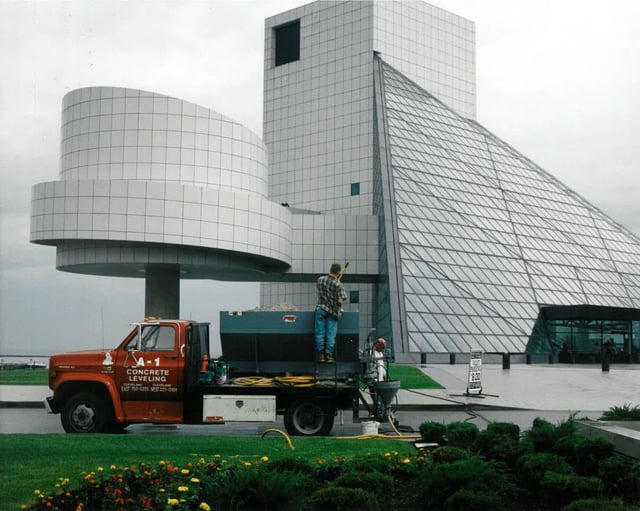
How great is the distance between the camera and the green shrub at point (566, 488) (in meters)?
7.70

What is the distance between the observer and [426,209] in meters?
50.6

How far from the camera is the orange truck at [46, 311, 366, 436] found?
47.8ft

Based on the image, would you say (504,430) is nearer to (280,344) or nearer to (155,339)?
(280,344)

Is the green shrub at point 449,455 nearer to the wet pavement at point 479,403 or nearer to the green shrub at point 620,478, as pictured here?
the green shrub at point 620,478

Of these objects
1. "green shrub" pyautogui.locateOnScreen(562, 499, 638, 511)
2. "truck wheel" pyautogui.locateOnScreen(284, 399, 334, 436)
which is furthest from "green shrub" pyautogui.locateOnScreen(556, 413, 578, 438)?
"truck wheel" pyautogui.locateOnScreen(284, 399, 334, 436)

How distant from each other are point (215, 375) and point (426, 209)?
1457 inches

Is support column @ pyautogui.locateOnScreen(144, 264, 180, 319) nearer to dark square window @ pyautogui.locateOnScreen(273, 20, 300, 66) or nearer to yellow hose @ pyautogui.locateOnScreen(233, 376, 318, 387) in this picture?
dark square window @ pyautogui.locateOnScreen(273, 20, 300, 66)

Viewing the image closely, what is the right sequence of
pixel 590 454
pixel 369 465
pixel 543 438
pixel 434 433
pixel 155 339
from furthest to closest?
pixel 155 339 < pixel 434 433 < pixel 543 438 < pixel 590 454 < pixel 369 465

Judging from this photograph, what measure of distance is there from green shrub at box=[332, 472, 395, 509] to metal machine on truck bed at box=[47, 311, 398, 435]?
21.6ft

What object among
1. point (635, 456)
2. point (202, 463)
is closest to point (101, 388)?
point (202, 463)

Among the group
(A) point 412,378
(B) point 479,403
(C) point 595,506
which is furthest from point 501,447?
(A) point 412,378

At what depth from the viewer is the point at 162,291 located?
4831 centimetres

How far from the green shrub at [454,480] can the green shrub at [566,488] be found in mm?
525

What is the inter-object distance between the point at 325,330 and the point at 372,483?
24.7 ft
